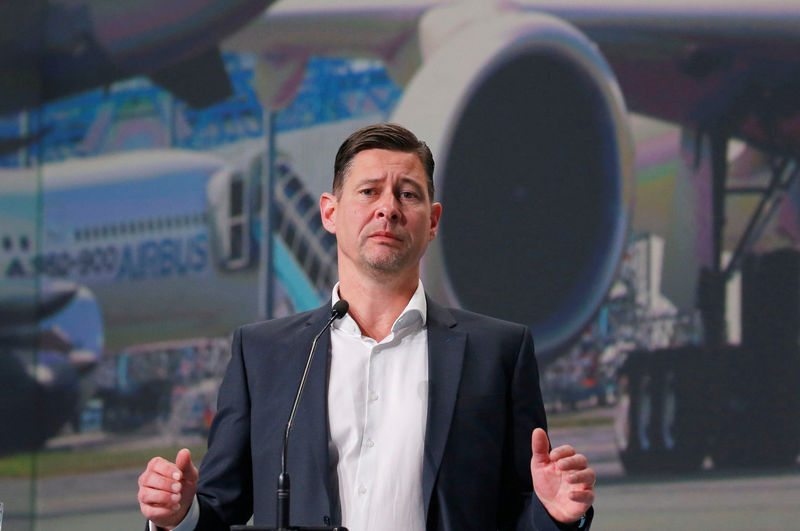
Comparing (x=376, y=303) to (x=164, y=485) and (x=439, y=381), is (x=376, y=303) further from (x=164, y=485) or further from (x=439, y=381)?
(x=164, y=485)

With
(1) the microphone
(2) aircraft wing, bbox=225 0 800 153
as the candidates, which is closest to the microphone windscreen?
(1) the microphone

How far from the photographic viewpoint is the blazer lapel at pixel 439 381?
1.53 m

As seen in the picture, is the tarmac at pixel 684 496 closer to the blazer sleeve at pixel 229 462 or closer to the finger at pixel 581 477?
the blazer sleeve at pixel 229 462

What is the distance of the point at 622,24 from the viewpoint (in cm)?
458

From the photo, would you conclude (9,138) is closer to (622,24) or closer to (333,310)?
(622,24)

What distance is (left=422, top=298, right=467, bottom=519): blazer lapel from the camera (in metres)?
1.53

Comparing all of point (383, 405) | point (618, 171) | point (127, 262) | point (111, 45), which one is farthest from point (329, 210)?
point (111, 45)

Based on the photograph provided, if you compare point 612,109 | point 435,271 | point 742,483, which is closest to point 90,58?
point 435,271

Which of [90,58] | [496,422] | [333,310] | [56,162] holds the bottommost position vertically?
[496,422]

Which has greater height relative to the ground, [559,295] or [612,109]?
[612,109]

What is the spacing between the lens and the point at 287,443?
1.55 m

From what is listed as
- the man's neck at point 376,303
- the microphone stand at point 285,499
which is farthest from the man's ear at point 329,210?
the microphone stand at point 285,499

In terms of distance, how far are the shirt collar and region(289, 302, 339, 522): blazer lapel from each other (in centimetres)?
4

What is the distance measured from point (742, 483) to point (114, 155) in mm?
3394
